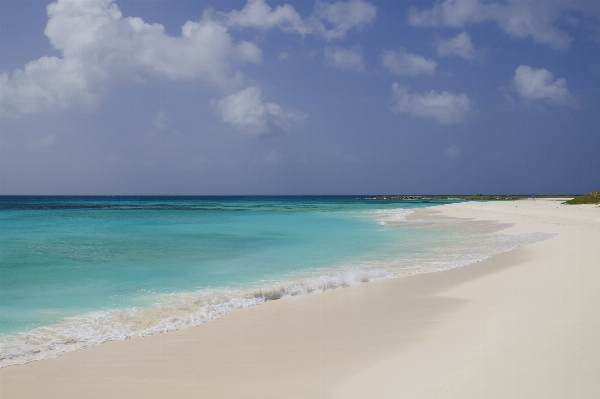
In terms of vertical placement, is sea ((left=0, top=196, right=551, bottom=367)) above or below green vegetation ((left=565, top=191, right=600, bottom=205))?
below

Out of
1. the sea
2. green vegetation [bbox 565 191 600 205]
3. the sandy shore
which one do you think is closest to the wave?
the sea

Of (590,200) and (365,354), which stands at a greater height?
(590,200)

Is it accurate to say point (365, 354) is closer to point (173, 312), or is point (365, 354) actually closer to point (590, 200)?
point (173, 312)

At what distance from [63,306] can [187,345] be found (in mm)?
3531

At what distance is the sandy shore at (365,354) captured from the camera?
376 centimetres

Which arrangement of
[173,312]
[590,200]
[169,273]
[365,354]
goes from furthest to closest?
[590,200] < [169,273] < [173,312] < [365,354]

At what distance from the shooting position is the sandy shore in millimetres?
3756

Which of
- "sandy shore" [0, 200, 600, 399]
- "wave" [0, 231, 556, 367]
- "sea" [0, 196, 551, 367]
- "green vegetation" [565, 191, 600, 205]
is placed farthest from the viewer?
"green vegetation" [565, 191, 600, 205]

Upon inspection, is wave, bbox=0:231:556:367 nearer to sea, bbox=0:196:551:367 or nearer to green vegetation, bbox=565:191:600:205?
sea, bbox=0:196:551:367

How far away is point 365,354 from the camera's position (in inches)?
187

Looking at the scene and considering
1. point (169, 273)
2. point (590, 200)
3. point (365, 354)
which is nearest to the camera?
point (365, 354)

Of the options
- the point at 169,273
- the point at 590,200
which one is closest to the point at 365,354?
the point at 169,273

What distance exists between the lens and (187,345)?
518 cm

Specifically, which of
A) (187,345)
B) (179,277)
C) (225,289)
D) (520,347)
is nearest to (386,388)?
(520,347)
